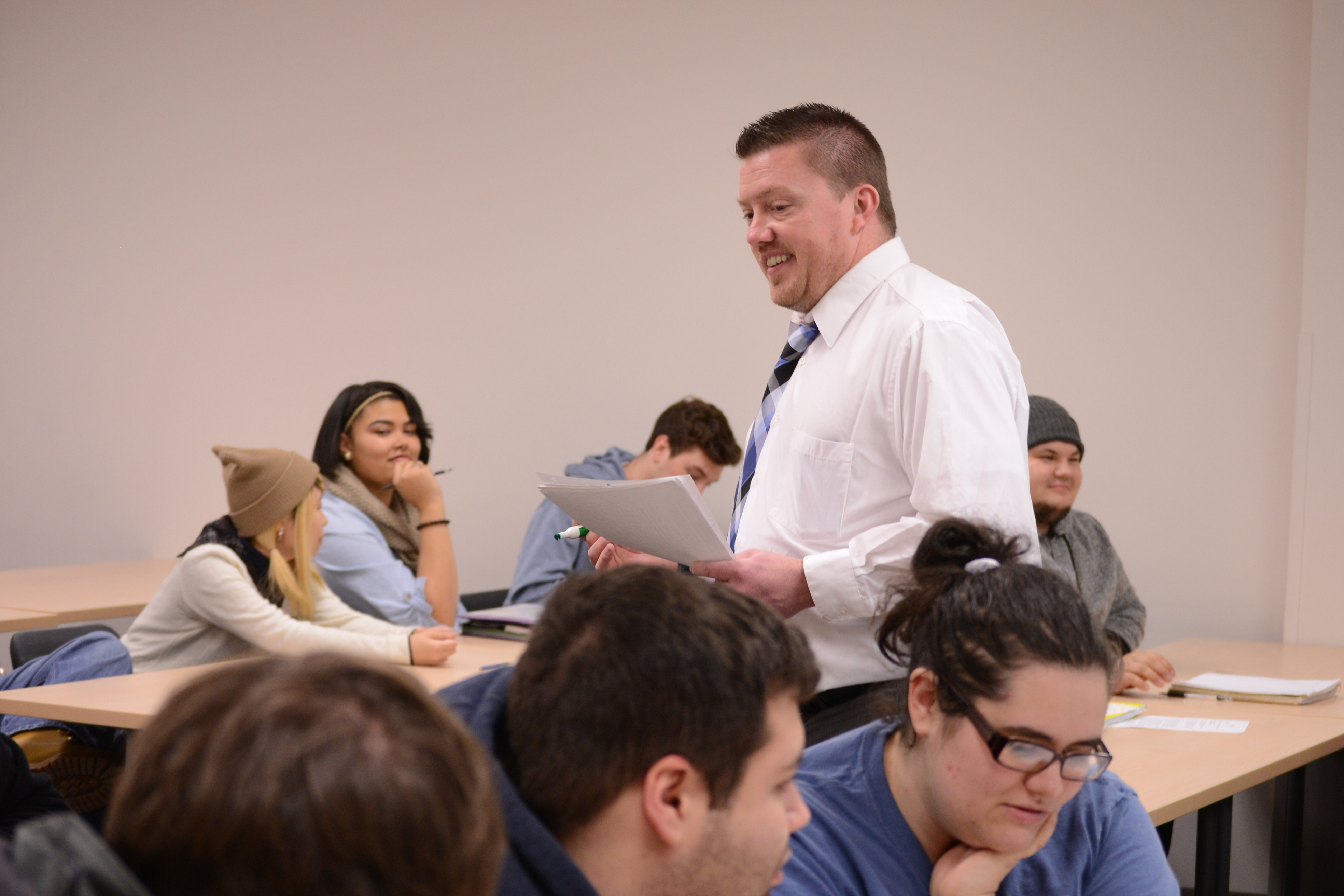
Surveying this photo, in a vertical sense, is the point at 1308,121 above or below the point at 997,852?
above

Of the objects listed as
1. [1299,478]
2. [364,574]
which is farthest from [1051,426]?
[364,574]

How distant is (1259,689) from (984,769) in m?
1.84

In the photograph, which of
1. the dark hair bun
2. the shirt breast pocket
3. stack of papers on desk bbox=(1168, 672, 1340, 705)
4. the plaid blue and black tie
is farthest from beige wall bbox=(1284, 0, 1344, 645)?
the dark hair bun

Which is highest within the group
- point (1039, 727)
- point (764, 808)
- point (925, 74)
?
point (925, 74)

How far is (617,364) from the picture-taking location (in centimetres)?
428

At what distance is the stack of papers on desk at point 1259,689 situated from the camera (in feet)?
8.54

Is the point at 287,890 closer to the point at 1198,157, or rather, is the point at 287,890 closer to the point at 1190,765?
the point at 1190,765

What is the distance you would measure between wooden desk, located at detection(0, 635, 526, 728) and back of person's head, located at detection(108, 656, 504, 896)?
1.44 meters

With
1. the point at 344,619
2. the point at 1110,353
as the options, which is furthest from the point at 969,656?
the point at 1110,353

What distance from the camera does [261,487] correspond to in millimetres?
2674

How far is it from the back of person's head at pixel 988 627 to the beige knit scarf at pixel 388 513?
7.73 feet

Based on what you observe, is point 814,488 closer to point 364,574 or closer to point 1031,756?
point 1031,756

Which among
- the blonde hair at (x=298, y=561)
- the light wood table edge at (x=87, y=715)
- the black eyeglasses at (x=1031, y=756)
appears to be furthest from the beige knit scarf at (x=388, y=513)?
the black eyeglasses at (x=1031, y=756)

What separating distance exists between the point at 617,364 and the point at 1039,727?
3258 mm
